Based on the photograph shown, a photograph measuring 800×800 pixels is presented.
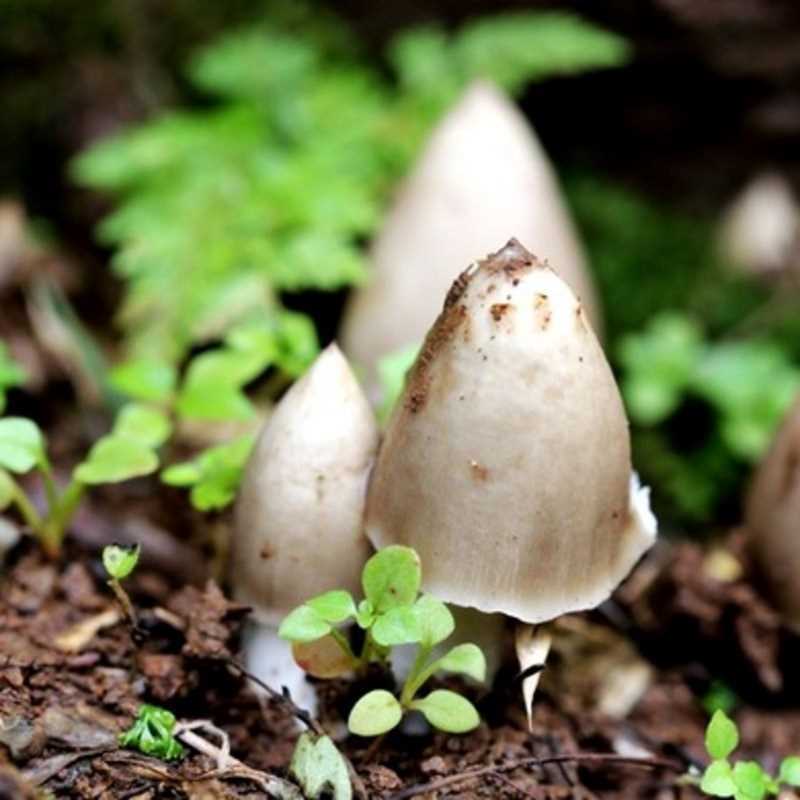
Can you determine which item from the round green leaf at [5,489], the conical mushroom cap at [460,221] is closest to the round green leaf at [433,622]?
the round green leaf at [5,489]

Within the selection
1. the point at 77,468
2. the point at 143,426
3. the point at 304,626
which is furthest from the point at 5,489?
the point at 304,626

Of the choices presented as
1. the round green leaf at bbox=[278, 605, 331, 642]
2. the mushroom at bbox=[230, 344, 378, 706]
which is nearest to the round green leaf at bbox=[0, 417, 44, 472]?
the mushroom at bbox=[230, 344, 378, 706]

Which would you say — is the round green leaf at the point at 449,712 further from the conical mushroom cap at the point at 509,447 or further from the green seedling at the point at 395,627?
the conical mushroom cap at the point at 509,447

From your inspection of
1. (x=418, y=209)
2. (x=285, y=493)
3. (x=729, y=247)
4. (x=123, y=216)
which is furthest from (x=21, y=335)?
(x=729, y=247)

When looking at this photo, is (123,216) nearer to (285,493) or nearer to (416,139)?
(416,139)

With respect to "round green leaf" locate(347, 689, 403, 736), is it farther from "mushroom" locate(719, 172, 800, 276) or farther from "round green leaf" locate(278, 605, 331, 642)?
"mushroom" locate(719, 172, 800, 276)

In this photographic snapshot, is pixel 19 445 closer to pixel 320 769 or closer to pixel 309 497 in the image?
pixel 309 497
